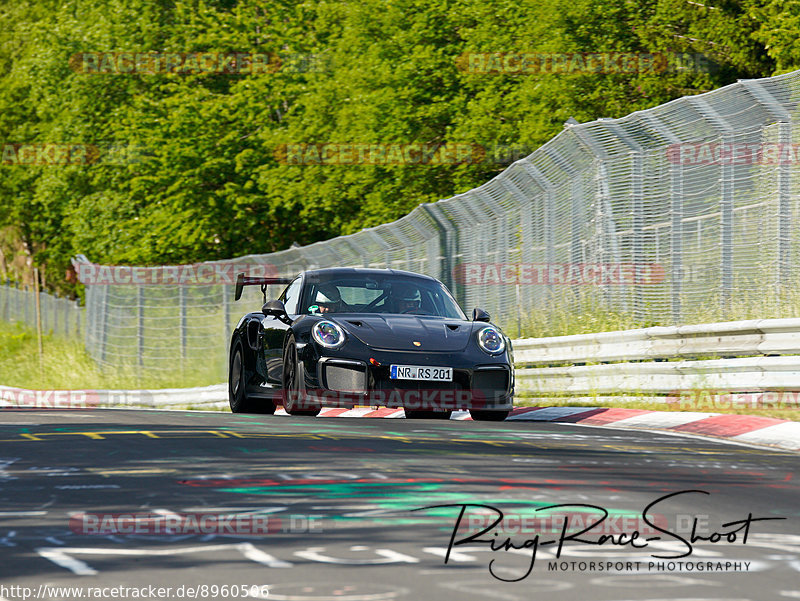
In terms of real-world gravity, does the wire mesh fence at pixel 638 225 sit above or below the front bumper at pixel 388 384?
above

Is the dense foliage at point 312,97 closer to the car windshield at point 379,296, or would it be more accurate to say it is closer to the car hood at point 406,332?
the car windshield at point 379,296

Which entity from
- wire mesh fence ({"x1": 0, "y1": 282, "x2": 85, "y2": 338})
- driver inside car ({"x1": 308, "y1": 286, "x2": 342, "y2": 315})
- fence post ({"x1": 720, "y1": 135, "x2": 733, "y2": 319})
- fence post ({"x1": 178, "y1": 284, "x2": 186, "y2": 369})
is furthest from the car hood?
wire mesh fence ({"x1": 0, "y1": 282, "x2": 85, "y2": 338})

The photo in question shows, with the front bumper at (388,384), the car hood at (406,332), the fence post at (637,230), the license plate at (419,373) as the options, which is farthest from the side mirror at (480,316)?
the fence post at (637,230)

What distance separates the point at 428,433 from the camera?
35.3ft

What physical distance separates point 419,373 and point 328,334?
2.77ft

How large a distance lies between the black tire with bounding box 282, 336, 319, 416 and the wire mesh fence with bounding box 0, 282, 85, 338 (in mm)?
29206

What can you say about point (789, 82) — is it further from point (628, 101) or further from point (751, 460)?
point (628, 101)

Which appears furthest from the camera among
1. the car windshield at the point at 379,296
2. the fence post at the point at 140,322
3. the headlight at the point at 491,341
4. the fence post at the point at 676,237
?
the fence post at the point at 140,322

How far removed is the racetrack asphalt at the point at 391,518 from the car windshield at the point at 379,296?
10.6 feet

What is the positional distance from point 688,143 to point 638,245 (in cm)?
139

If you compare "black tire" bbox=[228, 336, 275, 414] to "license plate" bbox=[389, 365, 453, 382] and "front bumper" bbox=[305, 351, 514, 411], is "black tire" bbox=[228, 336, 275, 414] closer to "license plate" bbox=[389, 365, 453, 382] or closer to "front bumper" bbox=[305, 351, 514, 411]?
"front bumper" bbox=[305, 351, 514, 411]

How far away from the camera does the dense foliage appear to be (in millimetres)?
29422

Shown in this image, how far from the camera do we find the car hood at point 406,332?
1212 cm

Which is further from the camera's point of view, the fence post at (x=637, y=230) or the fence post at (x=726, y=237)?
the fence post at (x=637, y=230)
